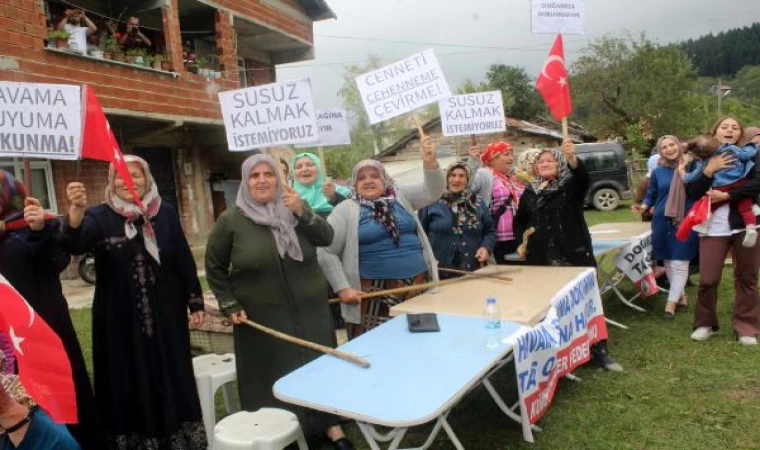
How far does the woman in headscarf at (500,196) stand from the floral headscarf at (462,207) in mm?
406

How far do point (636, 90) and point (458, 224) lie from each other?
2854cm

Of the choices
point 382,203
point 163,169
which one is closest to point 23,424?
point 382,203

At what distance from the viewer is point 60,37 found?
7766mm

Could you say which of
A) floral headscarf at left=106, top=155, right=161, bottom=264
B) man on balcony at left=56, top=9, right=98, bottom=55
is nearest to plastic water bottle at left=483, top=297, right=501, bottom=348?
floral headscarf at left=106, top=155, right=161, bottom=264

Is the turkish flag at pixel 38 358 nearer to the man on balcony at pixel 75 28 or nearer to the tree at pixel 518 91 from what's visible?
the man on balcony at pixel 75 28

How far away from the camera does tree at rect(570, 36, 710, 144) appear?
28438 millimetres

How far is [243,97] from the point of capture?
10.7 feet

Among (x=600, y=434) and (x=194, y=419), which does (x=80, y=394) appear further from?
(x=600, y=434)

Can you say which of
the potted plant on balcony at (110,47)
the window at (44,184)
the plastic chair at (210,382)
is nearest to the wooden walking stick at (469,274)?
the plastic chair at (210,382)

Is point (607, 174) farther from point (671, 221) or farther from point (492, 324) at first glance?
point (492, 324)

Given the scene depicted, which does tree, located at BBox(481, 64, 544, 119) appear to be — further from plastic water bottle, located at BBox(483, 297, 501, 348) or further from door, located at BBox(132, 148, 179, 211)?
plastic water bottle, located at BBox(483, 297, 501, 348)

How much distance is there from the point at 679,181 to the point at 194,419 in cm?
422

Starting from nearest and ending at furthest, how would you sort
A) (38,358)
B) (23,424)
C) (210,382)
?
(23,424), (38,358), (210,382)

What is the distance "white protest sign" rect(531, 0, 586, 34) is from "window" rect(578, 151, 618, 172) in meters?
11.7
